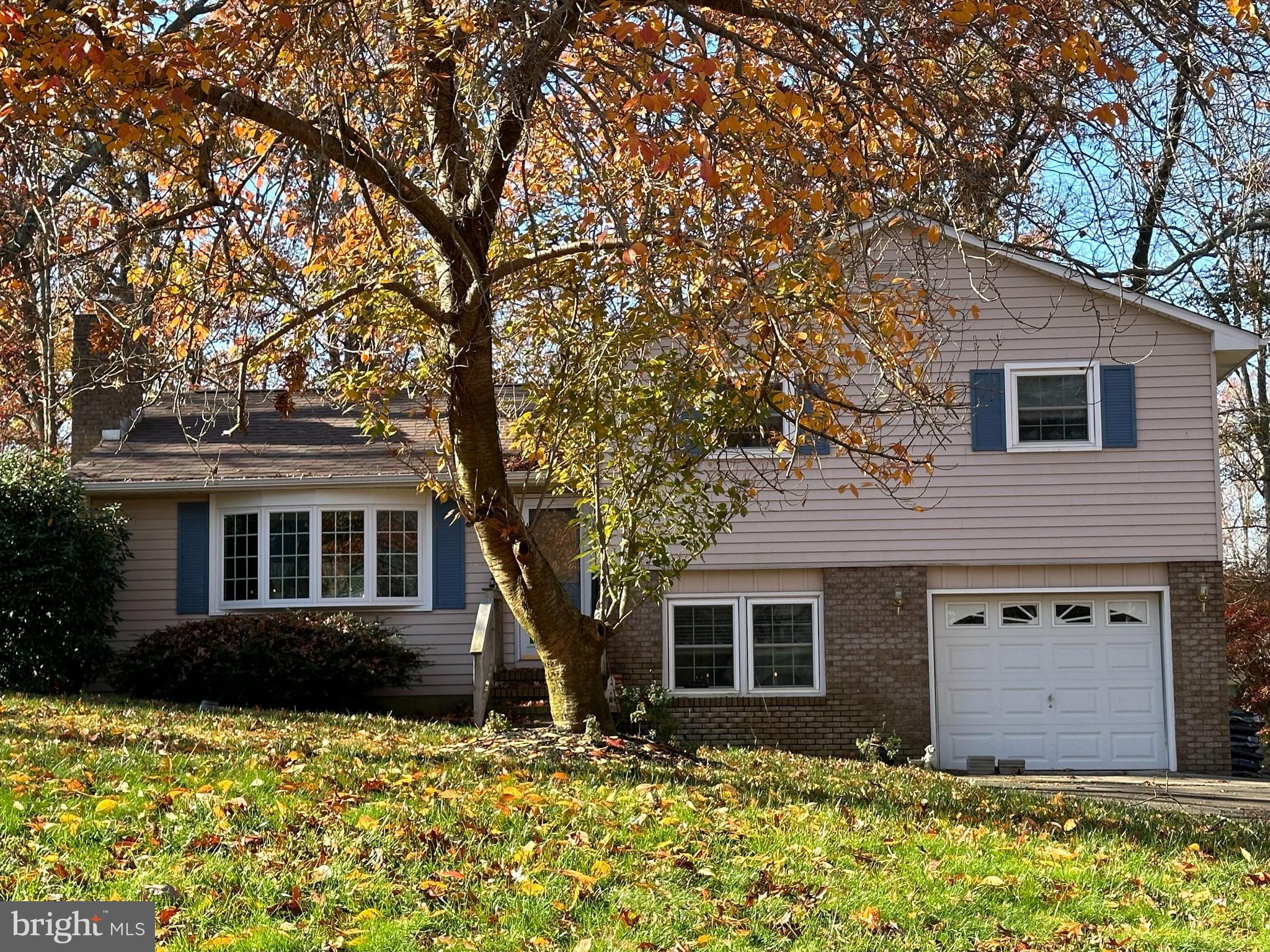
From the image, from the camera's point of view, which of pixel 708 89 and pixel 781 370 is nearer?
pixel 708 89

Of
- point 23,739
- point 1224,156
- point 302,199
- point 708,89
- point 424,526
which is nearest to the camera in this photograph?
point 708,89

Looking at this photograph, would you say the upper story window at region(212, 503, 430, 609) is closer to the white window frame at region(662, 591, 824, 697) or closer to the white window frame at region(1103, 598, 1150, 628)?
the white window frame at region(662, 591, 824, 697)

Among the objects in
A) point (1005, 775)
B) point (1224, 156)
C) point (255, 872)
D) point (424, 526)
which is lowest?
point (1005, 775)

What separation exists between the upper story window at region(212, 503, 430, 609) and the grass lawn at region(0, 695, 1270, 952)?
7.99 m

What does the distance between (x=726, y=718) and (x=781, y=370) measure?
8.82 m

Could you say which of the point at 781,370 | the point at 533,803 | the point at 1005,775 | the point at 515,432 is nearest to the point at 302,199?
the point at 515,432

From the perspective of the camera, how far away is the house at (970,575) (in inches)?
667

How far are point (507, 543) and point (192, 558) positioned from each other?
369 inches

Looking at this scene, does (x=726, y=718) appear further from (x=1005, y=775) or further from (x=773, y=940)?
(x=773, y=940)

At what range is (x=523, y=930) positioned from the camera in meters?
5.43

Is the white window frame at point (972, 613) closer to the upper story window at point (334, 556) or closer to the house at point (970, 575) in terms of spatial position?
the house at point (970, 575)

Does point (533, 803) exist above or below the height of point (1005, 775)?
above

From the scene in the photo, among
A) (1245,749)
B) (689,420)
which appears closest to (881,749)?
(1245,749)

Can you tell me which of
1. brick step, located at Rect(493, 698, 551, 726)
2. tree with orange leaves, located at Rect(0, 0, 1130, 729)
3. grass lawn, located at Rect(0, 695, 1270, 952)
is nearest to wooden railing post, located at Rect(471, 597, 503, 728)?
brick step, located at Rect(493, 698, 551, 726)
